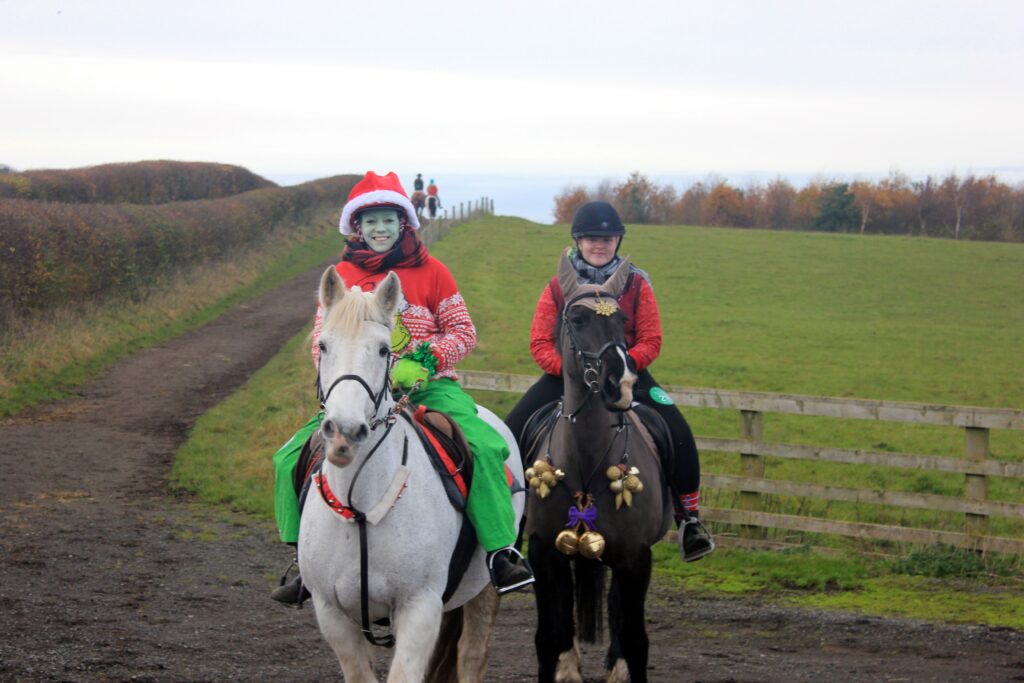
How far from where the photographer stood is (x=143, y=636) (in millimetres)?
7672

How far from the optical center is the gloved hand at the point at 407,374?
5277 millimetres

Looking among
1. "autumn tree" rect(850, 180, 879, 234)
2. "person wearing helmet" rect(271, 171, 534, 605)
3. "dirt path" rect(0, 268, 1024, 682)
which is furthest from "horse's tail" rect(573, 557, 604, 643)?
"autumn tree" rect(850, 180, 879, 234)

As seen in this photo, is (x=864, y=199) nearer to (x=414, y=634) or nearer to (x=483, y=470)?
(x=483, y=470)

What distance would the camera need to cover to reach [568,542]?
6.58 meters

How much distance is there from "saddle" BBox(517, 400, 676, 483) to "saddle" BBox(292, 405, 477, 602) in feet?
5.60

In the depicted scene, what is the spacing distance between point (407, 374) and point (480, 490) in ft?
2.15

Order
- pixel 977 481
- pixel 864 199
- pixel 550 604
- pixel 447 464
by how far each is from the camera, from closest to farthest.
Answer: pixel 447 464 → pixel 550 604 → pixel 977 481 → pixel 864 199

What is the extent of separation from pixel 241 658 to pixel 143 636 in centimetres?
85

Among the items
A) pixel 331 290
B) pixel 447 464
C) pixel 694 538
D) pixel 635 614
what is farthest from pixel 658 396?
pixel 331 290

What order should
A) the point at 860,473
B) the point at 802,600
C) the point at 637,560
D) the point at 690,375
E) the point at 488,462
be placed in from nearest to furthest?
1. the point at 488,462
2. the point at 637,560
3. the point at 802,600
4. the point at 860,473
5. the point at 690,375

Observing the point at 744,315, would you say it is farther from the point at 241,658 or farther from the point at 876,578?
the point at 241,658

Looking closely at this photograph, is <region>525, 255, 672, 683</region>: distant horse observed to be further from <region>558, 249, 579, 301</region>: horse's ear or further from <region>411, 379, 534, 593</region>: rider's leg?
<region>411, 379, 534, 593</region>: rider's leg

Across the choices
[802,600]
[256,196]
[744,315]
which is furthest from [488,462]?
[256,196]

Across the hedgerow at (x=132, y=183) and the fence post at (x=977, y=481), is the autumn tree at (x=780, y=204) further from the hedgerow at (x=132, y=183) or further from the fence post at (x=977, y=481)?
the fence post at (x=977, y=481)
